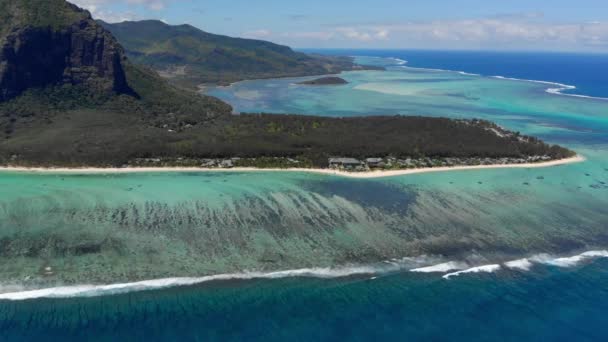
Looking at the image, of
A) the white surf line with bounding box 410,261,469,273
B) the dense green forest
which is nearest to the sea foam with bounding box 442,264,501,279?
the white surf line with bounding box 410,261,469,273

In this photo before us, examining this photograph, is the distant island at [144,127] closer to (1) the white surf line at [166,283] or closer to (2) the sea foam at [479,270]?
(2) the sea foam at [479,270]

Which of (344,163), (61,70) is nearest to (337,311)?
(344,163)

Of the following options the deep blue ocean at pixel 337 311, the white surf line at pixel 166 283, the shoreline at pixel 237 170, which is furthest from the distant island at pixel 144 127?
the deep blue ocean at pixel 337 311

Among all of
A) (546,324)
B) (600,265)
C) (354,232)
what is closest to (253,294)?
(354,232)

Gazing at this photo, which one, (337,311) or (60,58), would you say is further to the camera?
(60,58)

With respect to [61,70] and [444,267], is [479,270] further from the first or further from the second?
[61,70]

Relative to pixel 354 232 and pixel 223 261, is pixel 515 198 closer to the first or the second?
pixel 354 232
